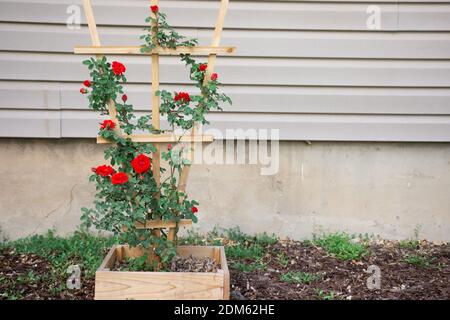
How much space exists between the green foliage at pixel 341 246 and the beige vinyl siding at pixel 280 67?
94cm

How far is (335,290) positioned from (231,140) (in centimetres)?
170

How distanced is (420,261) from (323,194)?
3.46ft

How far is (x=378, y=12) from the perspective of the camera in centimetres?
476

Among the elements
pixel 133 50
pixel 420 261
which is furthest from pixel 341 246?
pixel 133 50

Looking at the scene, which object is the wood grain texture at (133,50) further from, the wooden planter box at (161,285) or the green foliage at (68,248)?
the green foliage at (68,248)

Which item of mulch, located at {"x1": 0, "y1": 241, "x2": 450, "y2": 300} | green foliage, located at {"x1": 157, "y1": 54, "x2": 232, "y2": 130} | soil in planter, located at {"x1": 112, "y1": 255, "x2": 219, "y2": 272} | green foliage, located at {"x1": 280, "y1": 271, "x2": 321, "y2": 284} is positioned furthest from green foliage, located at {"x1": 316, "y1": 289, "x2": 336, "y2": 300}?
green foliage, located at {"x1": 157, "y1": 54, "x2": 232, "y2": 130}

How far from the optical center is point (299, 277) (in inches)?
160

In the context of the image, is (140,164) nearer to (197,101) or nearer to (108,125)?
(108,125)

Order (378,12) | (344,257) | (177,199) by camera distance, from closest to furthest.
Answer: (177,199) → (344,257) → (378,12)

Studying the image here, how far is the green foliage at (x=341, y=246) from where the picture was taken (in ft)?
14.7

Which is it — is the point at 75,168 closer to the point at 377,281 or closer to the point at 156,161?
the point at 156,161

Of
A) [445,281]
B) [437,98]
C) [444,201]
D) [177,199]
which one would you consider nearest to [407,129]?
[437,98]
